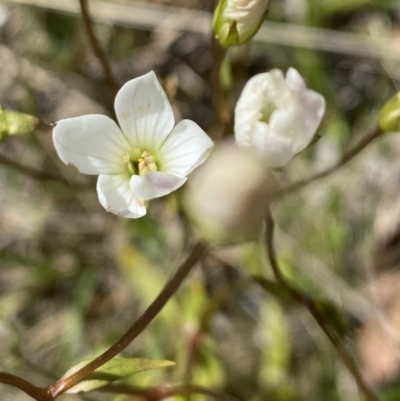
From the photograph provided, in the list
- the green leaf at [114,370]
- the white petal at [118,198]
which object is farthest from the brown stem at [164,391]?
the white petal at [118,198]

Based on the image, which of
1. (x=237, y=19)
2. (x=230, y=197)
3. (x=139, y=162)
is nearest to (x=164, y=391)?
(x=139, y=162)

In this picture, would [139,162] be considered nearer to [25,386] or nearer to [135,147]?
[135,147]

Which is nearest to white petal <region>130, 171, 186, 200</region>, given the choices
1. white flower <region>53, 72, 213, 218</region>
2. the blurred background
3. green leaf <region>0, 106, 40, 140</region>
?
white flower <region>53, 72, 213, 218</region>

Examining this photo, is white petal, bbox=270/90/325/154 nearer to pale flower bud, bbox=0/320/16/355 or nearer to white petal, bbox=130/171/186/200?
white petal, bbox=130/171/186/200

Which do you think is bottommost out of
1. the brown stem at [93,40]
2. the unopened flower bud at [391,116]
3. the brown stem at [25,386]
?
the brown stem at [25,386]

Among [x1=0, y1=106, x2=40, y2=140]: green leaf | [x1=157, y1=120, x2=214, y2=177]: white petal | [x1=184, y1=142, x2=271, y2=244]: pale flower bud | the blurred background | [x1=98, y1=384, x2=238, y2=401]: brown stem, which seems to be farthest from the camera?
the blurred background

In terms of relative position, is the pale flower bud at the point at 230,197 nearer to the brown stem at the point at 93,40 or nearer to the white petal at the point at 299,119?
the white petal at the point at 299,119

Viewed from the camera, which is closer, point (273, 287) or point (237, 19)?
point (237, 19)
